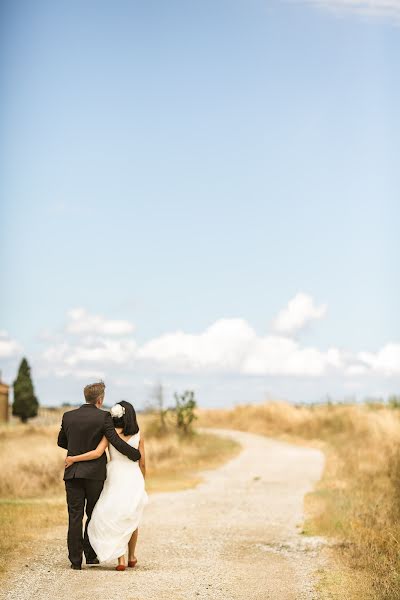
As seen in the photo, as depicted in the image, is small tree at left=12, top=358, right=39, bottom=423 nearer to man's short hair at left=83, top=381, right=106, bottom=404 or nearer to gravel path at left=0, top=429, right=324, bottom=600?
gravel path at left=0, top=429, right=324, bottom=600

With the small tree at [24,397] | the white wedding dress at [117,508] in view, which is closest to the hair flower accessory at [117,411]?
the white wedding dress at [117,508]

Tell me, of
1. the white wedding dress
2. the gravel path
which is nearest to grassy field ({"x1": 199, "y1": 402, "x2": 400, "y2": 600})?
the gravel path

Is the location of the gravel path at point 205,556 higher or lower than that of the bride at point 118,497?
lower

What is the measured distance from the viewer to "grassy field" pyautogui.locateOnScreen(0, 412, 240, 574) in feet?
38.5

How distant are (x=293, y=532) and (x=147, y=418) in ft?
81.8

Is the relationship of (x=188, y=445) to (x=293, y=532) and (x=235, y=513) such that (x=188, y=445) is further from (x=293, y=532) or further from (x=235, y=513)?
(x=293, y=532)

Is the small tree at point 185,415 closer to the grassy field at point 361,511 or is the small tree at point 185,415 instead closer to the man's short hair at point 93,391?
the grassy field at point 361,511

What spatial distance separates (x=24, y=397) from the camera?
5816cm

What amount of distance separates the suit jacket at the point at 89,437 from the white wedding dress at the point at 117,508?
0.17 m

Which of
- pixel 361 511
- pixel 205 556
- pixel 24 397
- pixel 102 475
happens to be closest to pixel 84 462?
pixel 102 475

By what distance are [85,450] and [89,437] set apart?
0.15 meters

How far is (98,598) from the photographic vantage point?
765cm

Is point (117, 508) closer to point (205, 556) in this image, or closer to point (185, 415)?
point (205, 556)

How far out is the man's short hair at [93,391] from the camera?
8789 mm
